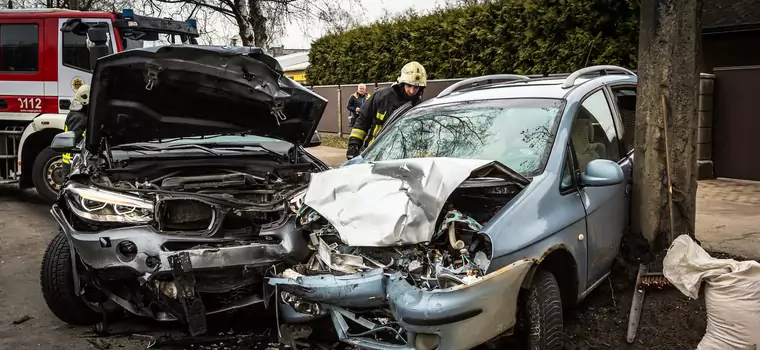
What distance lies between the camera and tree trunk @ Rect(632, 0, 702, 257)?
14.5ft

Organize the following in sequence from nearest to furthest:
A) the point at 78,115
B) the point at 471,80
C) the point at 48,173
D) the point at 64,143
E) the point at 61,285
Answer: the point at 61,285, the point at 471,80, the point at 64,143, the point at 78,115, the point at 48,173

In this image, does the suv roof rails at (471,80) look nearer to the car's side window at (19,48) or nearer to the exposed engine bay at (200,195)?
the exposed engine bay at (200,195)

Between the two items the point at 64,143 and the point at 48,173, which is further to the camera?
the point at 48,173

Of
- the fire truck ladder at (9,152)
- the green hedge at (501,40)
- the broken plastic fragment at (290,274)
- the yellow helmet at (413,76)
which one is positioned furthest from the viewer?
the green hedge at (501,40)

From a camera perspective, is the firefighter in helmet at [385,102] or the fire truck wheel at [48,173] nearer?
the firefighter in helmet at [385,102]

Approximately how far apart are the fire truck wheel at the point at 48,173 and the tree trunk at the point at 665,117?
7.82m

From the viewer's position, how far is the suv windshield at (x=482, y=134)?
4.11 metres

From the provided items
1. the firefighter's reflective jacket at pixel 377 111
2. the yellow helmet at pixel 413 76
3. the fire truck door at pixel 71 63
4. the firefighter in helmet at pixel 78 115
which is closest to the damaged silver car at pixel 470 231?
the yellow helmet at pixel 413 76

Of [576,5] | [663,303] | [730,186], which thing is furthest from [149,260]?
[576,5]

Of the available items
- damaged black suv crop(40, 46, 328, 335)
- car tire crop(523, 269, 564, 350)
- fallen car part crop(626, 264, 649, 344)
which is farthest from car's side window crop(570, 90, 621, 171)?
damaged black suv crop(40, 46, 328, 335)

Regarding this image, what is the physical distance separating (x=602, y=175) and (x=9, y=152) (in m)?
8.77

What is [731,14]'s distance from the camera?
11.6 meters

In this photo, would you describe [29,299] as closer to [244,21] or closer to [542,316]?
[542,316]

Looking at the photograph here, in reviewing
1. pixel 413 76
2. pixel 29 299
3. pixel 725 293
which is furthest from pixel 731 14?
pixel 29 299
